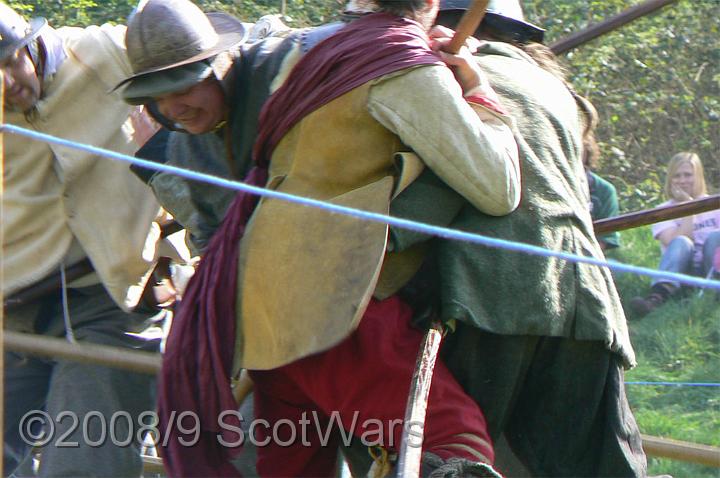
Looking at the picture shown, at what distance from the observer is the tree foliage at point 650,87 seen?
877 cm

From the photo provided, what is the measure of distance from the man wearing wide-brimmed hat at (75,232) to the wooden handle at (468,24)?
1.48 meters

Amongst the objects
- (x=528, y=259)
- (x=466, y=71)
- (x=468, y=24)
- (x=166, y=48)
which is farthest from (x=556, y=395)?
(x=166, y=48)

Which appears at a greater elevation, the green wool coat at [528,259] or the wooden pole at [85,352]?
the green wool coat at [528,259]

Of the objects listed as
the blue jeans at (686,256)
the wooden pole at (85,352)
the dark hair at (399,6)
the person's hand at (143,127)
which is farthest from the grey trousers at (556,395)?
the blue jeans at (686,256)

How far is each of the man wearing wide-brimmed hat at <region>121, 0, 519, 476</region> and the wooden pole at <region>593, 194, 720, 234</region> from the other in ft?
4.10

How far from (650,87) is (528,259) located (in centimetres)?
613

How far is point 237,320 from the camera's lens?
3.31 meters

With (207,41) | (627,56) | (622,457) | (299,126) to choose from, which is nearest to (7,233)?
(207,41)

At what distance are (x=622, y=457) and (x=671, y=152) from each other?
6019mm

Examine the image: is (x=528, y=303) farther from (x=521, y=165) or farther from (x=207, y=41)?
(x=207, y=41)

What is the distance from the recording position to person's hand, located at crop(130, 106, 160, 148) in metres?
4.20

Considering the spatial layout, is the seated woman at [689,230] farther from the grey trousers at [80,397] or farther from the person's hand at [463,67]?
the person's hand at [463,67]

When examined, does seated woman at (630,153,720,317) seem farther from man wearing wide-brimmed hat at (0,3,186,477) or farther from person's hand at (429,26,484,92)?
person's hand at (429,26,484,92)

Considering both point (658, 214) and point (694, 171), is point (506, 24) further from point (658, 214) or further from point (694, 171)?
point (694, 171)
